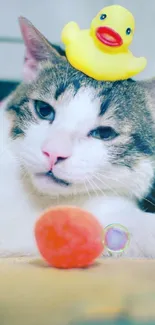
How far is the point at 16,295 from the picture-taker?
0.35 meters

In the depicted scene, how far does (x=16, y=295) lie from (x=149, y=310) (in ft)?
0.36

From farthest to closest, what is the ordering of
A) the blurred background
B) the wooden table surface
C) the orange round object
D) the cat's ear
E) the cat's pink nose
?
the blurred background, the cat's ear, the cat's pink nose, the orange round object, the wooden table surface

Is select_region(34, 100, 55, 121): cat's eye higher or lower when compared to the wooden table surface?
higher

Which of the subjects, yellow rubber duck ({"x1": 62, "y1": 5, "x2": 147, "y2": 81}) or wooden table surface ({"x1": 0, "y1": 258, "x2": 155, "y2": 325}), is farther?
yellow rubber duck ({"x1": 62, "y1": 5, "x2": 147, "y2": 81})

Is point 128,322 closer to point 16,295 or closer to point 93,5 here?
point 16,295

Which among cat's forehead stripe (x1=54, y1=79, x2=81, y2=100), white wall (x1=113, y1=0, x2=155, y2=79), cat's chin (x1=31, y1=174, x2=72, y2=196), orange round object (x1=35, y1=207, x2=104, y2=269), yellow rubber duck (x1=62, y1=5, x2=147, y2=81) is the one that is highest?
white wall (x1=113, y1=0, x2=155, y2=79)

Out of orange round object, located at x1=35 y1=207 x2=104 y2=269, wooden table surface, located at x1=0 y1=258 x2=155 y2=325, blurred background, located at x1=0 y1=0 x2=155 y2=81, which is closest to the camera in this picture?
wooden table surface, located at x1=0 y1=258 x2=155 y2=325

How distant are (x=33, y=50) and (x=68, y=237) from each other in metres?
0.47

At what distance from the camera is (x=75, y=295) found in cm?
37

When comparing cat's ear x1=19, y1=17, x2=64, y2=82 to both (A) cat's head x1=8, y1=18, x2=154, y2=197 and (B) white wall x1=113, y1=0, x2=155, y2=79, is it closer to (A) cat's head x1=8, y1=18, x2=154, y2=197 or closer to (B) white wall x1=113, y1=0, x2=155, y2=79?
(A) cat's head x1=8, y1=18, x2=154, y2=197

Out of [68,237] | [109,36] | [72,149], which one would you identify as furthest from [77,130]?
[68,237]

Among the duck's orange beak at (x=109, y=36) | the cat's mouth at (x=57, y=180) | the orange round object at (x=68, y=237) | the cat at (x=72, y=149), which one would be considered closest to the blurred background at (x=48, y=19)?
the cat at (x=72, y=149)

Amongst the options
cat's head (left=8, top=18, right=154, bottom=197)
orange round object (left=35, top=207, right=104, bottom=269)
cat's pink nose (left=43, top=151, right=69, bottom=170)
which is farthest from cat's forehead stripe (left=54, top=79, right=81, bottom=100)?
orange round object (left=35, top=207, right=104, bottom=269)

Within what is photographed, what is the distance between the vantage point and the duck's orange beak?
68 cm
